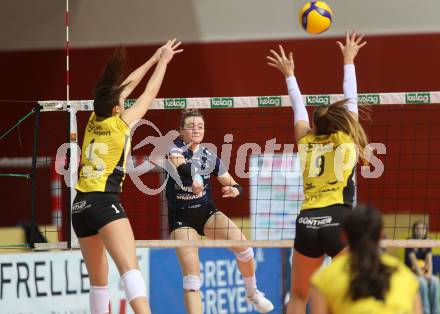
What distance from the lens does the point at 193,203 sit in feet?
28.4

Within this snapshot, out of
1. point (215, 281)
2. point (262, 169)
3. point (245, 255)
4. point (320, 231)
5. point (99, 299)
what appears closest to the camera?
point (320, 231)

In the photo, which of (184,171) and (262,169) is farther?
(262,169)

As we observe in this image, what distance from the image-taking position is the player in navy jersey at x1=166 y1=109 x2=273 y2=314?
27.8ft

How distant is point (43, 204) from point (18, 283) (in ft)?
22.6

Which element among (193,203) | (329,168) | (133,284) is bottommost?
(133,284)

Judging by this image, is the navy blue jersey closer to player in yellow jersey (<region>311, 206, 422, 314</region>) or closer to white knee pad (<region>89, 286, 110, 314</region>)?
white knee pad (<region>89, 286, 110, 314</region>)

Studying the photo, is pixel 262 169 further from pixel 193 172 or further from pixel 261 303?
pixel 193 172

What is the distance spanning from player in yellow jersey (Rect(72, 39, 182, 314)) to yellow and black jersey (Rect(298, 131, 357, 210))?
4.24ft

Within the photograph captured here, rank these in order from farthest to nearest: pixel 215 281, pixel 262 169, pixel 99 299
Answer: pixel 262 169, pixel 215 281, pixel 99 299

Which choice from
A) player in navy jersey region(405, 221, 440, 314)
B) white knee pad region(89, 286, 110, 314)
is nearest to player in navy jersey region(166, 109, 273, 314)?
white knee pad region(89, 286, 110, 314)

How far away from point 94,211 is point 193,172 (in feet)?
5.56

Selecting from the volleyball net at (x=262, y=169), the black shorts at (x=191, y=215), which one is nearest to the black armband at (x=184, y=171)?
the black shorts at (x=191, y=215)

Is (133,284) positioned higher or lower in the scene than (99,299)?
higher

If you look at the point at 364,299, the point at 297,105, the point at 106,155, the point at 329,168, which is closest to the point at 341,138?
the point at 329,168
